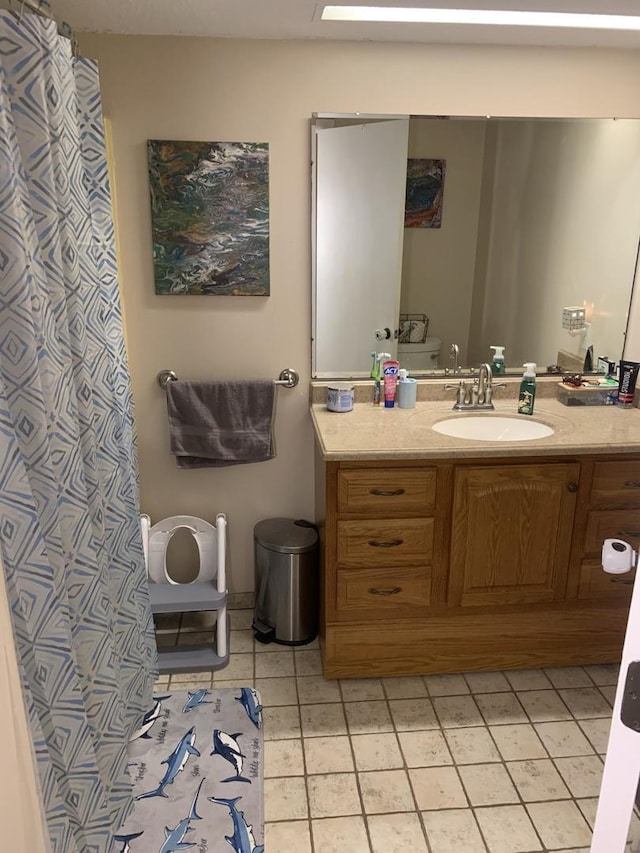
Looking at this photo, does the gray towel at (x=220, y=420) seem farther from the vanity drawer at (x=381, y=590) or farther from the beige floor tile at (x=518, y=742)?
the beige floor tile at (x=518, y=742)

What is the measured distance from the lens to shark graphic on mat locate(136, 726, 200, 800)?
1.88 meters

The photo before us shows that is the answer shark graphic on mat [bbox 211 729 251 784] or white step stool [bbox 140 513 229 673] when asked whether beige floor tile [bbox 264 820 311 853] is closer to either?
shark graphic on mat [bbox 211 729 251 784]

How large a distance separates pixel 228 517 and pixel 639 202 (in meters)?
1.90

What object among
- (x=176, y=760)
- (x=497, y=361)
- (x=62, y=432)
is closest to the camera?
(x=62, y=432)

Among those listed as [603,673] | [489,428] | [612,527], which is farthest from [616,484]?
[603,673]

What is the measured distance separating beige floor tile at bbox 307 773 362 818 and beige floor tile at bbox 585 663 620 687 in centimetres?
96

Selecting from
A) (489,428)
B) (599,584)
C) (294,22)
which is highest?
(294,22)

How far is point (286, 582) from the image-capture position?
245cm

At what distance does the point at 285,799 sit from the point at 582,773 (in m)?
0.85

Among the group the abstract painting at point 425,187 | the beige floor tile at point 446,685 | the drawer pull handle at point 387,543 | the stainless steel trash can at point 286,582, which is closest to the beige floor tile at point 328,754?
the beige floor tile at point 446,685

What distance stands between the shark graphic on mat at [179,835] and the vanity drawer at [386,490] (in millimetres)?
921

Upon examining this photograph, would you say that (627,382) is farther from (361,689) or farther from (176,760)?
(176,760)

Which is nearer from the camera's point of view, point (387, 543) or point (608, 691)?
point (387, 543)

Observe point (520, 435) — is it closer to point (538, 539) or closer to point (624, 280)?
point (538, 539)
